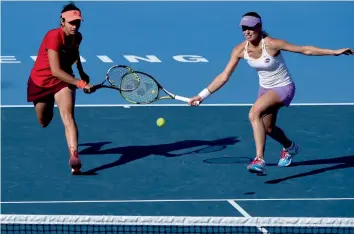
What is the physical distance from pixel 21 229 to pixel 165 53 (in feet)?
28.5

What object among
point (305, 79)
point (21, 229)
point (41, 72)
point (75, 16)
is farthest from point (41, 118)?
point (305, 79)

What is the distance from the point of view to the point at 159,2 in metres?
21.5

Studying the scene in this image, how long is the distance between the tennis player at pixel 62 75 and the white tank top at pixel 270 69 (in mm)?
1857

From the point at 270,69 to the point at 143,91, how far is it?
1444 mm

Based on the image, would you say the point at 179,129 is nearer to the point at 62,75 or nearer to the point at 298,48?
the point at 62,75

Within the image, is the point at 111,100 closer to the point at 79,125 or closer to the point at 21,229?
the point at 79,125

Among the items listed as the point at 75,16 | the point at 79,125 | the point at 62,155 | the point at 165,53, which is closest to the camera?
the point at 75,16

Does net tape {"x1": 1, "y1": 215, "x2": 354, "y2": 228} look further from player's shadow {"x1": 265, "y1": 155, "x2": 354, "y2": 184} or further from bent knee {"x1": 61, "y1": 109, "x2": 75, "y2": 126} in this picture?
player's shadow {"x1": 265, "y1": 155, "x2": 354, "y2": 184}

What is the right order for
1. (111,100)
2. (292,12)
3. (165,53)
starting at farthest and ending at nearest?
(292,12)
(165,53)
(111,100)

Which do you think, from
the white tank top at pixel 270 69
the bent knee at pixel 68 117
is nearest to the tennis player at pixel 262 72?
the white tank top at pixel 270 69

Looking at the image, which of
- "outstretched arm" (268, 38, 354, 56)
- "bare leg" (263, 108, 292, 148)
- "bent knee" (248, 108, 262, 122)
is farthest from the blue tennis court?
"outstretched arm" (268, 38, 354, 56)

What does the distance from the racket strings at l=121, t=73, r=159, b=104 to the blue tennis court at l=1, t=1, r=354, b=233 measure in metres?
0.85

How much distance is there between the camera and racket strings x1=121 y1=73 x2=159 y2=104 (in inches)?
488

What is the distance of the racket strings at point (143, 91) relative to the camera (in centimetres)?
1240
